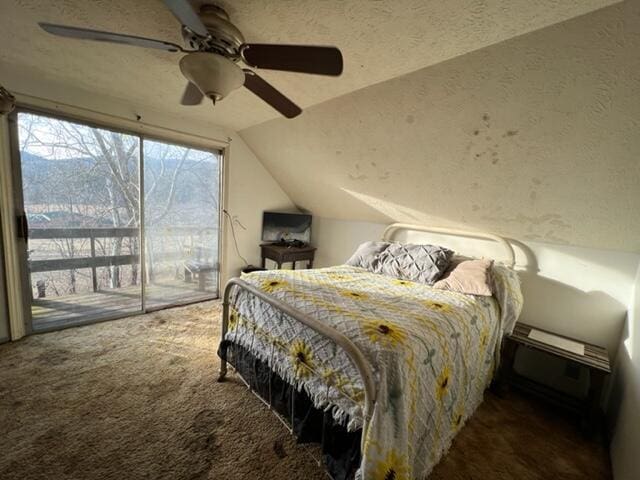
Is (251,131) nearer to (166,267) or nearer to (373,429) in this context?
(166,267)

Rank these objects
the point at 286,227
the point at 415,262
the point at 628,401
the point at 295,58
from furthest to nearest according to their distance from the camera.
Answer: the point at 286,227
the point at 415,262
the point at 628,401
the point at 295,58

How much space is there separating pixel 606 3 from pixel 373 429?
187 centimetres

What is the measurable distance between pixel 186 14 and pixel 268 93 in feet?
2.04

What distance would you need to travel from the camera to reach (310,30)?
53.3 inches

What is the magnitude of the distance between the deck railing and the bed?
1.71 m

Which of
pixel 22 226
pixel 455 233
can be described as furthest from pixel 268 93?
pixel 22 226

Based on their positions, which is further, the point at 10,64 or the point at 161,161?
the point at 161,161

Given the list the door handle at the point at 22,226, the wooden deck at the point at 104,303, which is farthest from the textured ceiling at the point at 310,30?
the wooden deck at the point at 104,303

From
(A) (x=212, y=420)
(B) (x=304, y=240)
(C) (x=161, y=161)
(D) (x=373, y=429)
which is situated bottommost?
(A) (x=212, y=420)

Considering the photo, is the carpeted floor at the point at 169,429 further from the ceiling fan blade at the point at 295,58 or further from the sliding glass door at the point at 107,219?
the ceiling fan blade at the point at 295,58

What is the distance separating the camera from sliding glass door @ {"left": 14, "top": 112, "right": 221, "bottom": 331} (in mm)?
2315

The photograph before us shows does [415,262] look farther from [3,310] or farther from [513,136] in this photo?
[3,310]

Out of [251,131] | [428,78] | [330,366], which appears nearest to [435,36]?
[428,78]

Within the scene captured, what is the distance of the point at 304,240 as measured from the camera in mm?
3992
